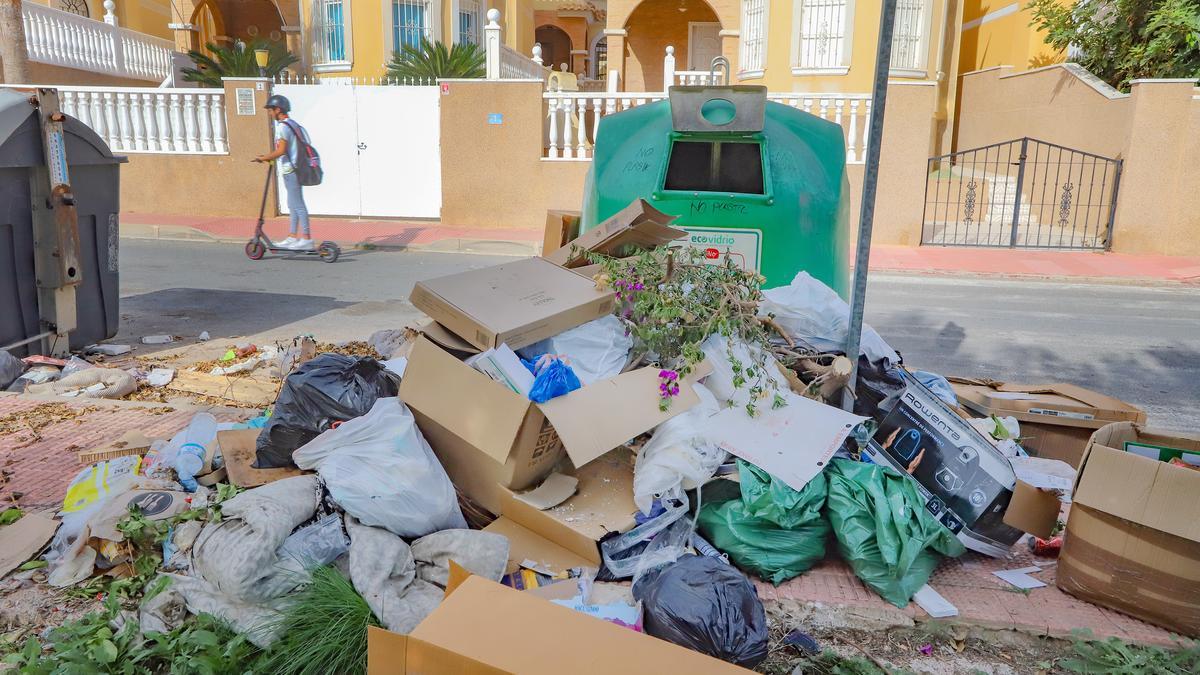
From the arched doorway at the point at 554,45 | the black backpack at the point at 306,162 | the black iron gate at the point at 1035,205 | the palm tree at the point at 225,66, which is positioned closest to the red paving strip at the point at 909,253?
the black iron gate at the point at 1035,205

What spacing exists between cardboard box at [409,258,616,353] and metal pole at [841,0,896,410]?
38.5 inches

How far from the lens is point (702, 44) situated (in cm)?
2217

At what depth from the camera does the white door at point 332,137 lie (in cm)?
1341

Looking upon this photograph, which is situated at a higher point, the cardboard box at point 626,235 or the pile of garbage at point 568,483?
the cardboard box at point 626,235

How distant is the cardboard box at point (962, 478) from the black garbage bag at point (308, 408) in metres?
1.95

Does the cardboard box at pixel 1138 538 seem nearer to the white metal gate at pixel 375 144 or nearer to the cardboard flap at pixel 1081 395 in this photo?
the cardboard flap at pixel 1081 395

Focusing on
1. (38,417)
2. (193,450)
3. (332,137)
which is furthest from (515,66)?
(193,450)

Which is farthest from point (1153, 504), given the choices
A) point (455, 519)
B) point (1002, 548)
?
point (455, 519)

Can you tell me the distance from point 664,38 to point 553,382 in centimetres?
2113

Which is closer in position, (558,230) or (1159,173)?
(558,230)

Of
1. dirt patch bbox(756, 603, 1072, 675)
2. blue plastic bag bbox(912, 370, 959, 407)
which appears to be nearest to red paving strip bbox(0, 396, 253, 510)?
dirt patch bbox(756, 603, 1072, 675)

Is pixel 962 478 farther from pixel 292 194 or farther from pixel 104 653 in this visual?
pixel 292 194

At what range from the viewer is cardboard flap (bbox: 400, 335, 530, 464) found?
9.26 ft

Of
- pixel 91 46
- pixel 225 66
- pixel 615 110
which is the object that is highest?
pixel 91 46
